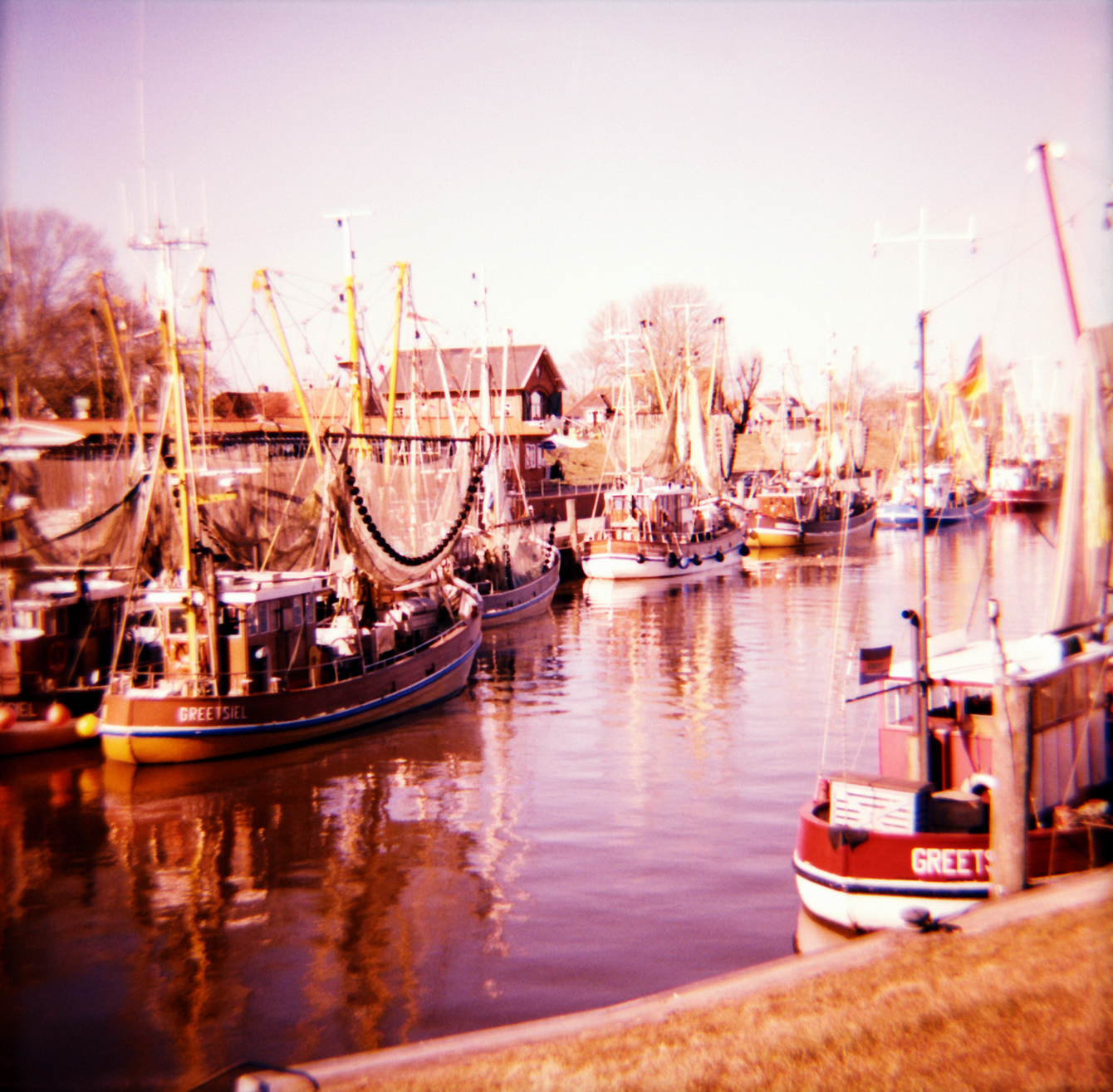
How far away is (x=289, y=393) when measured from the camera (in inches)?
2795

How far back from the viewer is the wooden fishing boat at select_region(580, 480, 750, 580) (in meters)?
58.7

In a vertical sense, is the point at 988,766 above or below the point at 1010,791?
below

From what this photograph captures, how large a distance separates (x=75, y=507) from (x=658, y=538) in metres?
33.5

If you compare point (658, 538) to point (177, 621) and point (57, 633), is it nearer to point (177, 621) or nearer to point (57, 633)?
point (57, 633)

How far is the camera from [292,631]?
26797mm

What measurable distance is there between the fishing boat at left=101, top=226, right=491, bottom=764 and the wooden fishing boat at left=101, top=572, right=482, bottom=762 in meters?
0.03

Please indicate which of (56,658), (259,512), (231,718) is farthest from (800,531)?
(231,718)

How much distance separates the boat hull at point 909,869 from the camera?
44.1 feet

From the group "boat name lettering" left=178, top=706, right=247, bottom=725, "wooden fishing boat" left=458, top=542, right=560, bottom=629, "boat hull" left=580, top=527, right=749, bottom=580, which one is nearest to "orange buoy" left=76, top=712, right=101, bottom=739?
"boat name lettering" left=178, top=706, right=247, bottom=725

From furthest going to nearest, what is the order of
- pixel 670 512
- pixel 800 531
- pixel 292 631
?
pixel 800 531 → pixel 670 512 → pixel 292 631

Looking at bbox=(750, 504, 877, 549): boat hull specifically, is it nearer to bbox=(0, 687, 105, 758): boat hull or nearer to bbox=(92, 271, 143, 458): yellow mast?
bbox=(92, 271, 143, 458): yellow mast

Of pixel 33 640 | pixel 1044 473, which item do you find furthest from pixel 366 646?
pixel 1044 473

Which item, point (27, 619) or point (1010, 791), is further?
point (27, 619)

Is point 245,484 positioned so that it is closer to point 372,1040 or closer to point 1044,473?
point 372,1040
